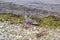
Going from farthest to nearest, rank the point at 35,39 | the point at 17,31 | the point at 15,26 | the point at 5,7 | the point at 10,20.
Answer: the point at 5,7 → the point at 10,20 → the point at 15,26 → the point at 17,31 → the point at 35,39

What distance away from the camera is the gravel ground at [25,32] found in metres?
2.84

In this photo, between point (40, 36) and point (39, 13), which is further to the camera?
point (39, 13)

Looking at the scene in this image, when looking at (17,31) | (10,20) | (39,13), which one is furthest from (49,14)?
(17,31)

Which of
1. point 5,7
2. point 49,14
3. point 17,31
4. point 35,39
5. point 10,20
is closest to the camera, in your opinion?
point 35,39

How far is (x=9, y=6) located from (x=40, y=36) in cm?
152

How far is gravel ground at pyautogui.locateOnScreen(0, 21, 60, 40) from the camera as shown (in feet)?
9.32

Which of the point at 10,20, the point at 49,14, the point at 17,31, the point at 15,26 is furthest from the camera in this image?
the point at 49,14

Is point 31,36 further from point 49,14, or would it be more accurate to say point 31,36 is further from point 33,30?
point 49,14

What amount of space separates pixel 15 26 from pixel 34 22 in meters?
0.36

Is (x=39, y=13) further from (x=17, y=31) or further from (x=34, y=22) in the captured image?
(x=17, y=31)

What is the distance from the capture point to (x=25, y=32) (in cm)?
299

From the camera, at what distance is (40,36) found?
2.91 metres

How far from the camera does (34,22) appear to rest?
3426 mm

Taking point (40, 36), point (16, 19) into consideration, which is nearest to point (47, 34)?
point (40, 36)
